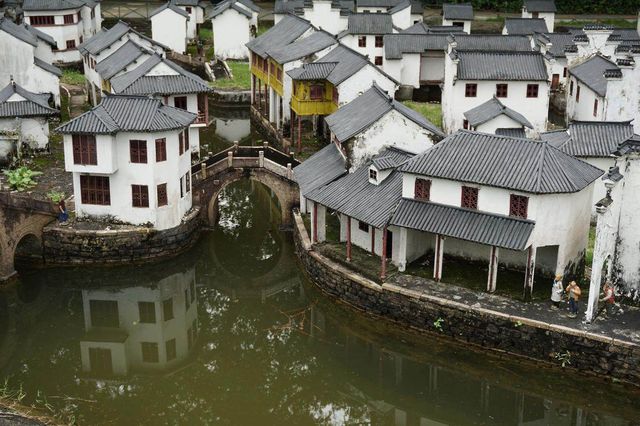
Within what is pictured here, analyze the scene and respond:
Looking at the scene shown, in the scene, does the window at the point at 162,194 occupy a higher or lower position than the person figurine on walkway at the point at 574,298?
higher

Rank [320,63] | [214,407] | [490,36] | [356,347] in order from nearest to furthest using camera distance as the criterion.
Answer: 1. [214,407]
2. [356,347]
3. [320,63]
4. [490,36]

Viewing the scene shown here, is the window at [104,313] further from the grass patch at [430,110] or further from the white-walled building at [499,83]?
the grass patch at [430,110]

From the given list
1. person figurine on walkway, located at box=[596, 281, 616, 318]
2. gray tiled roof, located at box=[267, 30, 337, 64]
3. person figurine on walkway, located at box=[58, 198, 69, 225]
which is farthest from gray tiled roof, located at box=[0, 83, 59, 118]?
person figurine on walkway, located at box=[596, 281, 616, 318]

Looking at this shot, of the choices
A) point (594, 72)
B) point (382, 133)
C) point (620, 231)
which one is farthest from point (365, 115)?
point (594, 72)

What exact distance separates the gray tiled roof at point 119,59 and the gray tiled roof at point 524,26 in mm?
35258

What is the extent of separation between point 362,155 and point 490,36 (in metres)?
28.6

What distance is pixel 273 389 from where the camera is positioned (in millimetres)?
35125

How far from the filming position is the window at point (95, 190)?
44719 millimetres

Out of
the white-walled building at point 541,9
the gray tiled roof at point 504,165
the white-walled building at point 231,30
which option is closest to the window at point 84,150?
the gray tiled roof at point 504,165

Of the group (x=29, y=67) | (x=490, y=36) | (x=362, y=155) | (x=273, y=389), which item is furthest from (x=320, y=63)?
(x=273, y=389)

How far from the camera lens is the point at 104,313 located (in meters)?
41.7

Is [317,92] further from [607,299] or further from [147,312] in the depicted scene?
[607,299]

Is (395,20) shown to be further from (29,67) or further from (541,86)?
(29,67)

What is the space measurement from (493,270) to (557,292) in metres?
2.87
